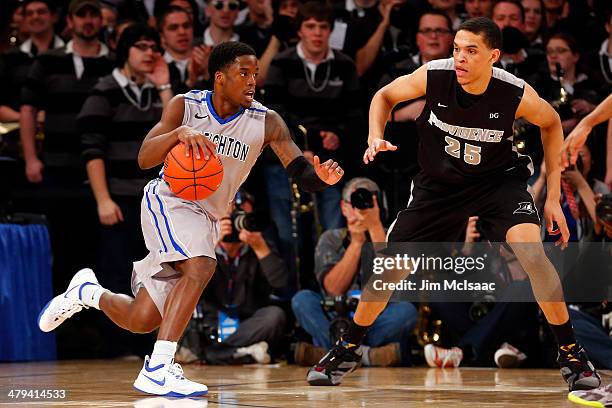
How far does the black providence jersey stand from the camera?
595 centimetres

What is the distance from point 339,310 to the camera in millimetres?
7945

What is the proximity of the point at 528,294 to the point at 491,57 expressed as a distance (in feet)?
8.06

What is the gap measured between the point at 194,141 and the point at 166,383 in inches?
47.2

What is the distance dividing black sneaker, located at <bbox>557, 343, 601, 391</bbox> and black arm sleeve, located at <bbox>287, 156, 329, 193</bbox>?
153 cm

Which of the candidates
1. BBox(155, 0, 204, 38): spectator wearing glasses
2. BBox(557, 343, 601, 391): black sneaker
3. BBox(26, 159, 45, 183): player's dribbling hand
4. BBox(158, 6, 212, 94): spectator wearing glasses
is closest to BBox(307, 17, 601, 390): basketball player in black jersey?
BBox(557, 343, 601, 391): black sneaker

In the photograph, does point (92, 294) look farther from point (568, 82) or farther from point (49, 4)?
point (49, 4)

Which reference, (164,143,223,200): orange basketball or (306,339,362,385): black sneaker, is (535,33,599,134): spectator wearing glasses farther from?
(164,143,223,200): orange basketball

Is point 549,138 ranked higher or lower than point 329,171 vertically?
higher

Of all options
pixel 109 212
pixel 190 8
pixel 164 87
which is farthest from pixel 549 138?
pixel 190 8

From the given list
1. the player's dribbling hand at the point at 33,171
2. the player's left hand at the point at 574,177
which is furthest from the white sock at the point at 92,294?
the player's left hand at the point at 574,177

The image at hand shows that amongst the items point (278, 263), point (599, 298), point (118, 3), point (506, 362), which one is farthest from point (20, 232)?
point (599, 298)

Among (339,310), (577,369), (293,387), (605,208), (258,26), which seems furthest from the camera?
(258,26)

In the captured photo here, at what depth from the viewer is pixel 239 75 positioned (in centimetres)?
579

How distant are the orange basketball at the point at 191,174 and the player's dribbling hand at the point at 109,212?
302 centimetres
